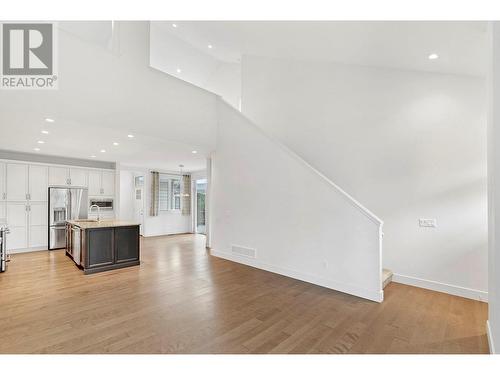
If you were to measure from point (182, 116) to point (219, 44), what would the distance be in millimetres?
2216

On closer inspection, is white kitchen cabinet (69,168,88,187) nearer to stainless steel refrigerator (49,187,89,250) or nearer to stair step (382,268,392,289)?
stainless steel refrigerator (49,187,89,250)

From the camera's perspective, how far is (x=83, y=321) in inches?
111

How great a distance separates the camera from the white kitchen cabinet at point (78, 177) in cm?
714

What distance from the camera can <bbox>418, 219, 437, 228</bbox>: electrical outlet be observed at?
13.0 ft

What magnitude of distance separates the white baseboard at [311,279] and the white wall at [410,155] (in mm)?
1131

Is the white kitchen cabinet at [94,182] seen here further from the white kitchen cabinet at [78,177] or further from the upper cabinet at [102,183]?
the white kitchen cabinet at [78,177]

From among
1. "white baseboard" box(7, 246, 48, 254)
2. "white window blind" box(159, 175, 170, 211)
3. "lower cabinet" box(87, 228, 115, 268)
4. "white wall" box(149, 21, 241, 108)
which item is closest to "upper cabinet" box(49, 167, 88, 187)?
"white baseboard" box(7, 246, 48, 254)

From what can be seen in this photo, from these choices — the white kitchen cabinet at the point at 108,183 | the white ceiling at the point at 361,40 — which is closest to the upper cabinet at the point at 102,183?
the white kitchen cabinet at the point at 108,183

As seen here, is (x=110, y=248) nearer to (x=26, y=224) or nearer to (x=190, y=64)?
(x=26, y=224)

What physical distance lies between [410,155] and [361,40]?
2070 mm

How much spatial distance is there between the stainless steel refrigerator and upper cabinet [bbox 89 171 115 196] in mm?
351

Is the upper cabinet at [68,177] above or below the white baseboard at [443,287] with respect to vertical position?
above
